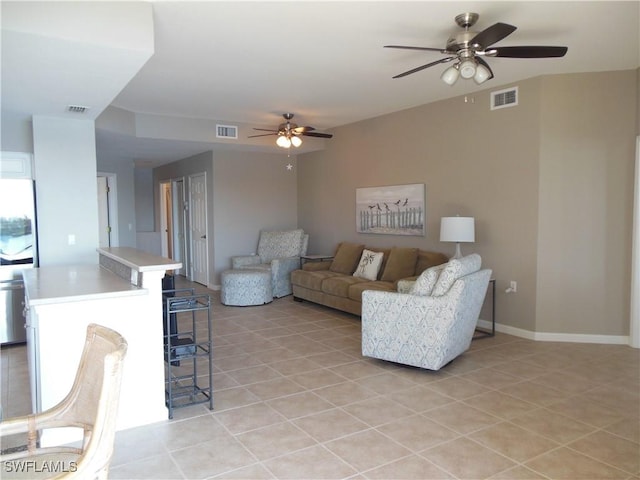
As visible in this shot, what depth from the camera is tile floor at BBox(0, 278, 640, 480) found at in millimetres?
2402

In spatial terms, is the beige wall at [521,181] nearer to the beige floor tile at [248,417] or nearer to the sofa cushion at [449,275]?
the sofa cushion at [449,275]

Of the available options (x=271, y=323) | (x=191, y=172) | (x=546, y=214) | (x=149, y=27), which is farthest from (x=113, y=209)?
(x=546, y=214)

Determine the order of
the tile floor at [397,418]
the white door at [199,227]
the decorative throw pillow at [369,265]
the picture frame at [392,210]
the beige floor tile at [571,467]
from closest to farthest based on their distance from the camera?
the beige floor tile at [571,467]
the tile floor at [397,418]
the picture frame at [392,210]
the decorative throw pillow at [369,265]
the white door at [199,227]

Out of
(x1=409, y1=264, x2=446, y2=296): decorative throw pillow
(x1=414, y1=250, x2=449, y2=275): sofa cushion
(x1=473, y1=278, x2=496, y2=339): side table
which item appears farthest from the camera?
(x1=414, y1=250, x2=449, y2=275): sofa cushion

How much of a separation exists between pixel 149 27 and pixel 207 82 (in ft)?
5.87

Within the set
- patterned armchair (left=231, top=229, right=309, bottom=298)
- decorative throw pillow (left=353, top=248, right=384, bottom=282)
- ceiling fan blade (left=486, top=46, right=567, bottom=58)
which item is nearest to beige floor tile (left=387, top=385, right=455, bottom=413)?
ceiling fan blade (left=486, top=46, right=567, bottom=58)

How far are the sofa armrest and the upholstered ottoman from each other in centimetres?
66

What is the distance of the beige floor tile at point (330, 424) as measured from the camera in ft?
9.06

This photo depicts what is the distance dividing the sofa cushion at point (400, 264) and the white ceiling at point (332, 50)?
6.11 feet

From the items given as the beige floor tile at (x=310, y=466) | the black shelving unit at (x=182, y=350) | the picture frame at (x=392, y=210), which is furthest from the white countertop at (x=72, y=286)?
the picture frame at (x=392, y=210)

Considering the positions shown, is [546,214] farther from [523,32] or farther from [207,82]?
[207,82]

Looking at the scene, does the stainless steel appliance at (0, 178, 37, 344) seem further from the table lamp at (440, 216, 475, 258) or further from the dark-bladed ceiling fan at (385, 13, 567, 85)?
the table lamp at (440, 216, 475, 258)

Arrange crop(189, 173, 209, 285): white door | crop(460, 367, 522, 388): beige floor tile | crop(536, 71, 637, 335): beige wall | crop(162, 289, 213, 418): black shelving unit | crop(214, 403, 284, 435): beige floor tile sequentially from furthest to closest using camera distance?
crop(189, 173, 209, 285): white door, crop(536, 71, 637, 335): beige wall, crop(460, 367, 522, 388): beige floor tile, crop(162, 289, 213, 418): black shelving unit, crop(214, 403, 284, 435): beige floor tile

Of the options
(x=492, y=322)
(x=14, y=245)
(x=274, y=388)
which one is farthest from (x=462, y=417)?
(x=14, y=245)
